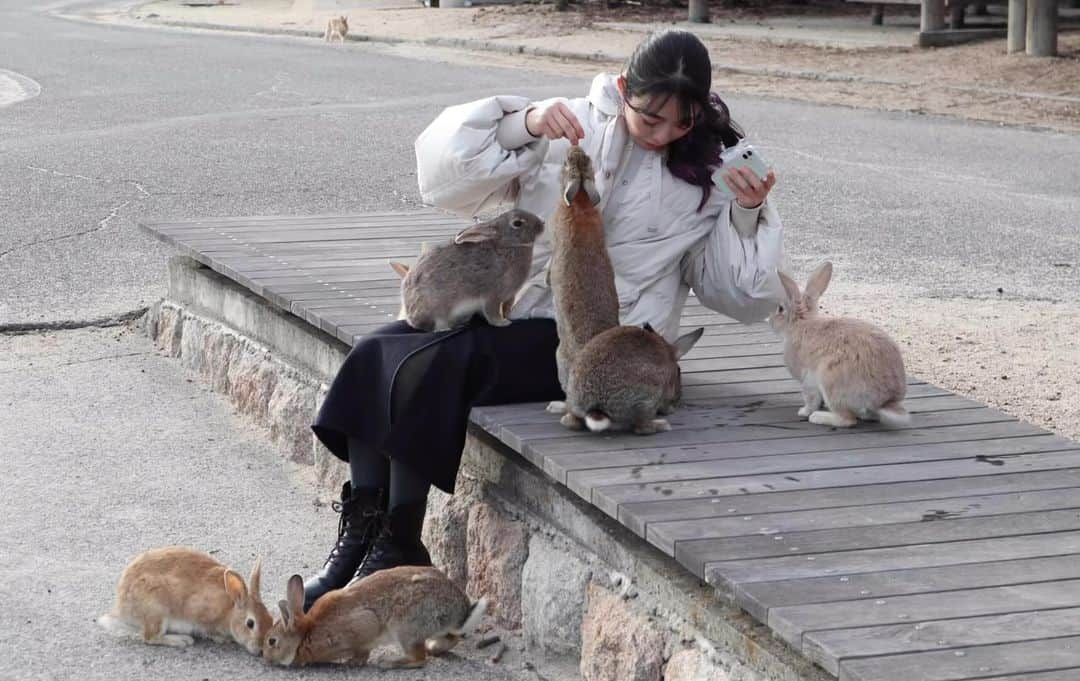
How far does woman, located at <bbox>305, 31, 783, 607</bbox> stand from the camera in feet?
13.5

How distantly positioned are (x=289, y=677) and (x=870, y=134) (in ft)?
32.2

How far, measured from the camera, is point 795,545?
324cm

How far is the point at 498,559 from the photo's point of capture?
4.18 metres

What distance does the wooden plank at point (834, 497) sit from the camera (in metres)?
3.42

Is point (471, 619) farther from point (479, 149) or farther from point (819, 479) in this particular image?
point (479, 149)

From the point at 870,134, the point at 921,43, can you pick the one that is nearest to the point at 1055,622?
the point at 870,134

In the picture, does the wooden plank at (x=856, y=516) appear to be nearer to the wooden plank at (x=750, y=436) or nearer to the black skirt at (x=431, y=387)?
the wooden plank at (x=750, y=436)

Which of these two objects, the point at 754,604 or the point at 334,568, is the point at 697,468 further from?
the point at 334,568

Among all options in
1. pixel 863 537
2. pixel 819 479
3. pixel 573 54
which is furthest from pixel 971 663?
pixel 573 54

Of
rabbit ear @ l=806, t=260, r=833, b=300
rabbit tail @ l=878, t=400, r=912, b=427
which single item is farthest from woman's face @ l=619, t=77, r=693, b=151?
rabbit tail @ l=878, t=400, r=912, b=427

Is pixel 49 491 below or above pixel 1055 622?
below

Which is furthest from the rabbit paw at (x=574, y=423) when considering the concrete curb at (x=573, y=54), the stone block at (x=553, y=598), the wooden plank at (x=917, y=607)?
the concrete curb at (x=573, y=54)

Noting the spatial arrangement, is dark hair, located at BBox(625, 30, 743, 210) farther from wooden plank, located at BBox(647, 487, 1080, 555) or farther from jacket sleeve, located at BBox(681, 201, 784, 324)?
wooden plank, located at BBox(647, 487, 1080, 555)

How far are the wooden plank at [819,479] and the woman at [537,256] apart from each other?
A: 71 cm
